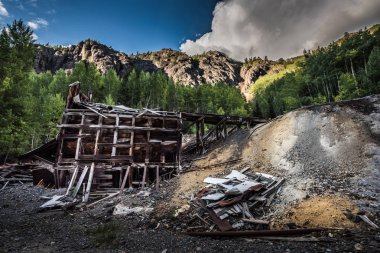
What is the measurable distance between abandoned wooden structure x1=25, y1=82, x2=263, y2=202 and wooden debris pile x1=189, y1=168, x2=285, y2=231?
5944 millimetres

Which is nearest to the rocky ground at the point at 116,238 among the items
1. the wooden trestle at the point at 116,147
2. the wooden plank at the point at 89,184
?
the wooden plank at the point at 89,184

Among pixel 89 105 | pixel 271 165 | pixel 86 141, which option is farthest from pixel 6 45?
pixel 271 165

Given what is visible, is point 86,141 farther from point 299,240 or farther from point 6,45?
point 299,240

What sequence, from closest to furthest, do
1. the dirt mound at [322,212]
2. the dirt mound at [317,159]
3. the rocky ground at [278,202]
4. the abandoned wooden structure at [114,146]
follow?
1. the rocky ground at [278,202]
2. the dirt mound at [322,212]
3. the dirt mound at [317,159]
4. the abandoned wooden structure at [114,146]

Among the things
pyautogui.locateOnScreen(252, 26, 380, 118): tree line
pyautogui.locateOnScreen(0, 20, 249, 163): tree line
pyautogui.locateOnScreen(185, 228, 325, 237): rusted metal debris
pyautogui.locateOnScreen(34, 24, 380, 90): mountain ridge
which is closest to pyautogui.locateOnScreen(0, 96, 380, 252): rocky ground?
→ pyautogui.locateOnScreen(185, 228, 325, 237): rusted metal debris

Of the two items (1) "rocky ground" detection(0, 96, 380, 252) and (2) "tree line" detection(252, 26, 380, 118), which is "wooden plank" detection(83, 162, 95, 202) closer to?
(1) "rocky ground" detection(0, 96, 380, 252)

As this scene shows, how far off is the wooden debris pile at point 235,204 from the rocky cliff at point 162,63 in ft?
257

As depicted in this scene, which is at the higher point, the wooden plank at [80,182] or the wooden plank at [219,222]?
the wooden plank at [80,182]

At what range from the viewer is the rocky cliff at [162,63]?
325 ft

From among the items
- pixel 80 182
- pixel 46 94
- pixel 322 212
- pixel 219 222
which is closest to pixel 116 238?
pixel 219 222

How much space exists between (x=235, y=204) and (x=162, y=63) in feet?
562

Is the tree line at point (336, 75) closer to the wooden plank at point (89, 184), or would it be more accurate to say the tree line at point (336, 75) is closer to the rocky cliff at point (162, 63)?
the wooden plank at point (89, 184)

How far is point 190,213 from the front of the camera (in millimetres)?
9305

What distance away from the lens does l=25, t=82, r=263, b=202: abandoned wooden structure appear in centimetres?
1523
